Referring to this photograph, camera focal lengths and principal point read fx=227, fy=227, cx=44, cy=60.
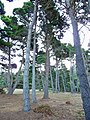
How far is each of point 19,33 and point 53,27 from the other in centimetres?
385

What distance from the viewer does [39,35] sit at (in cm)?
2248

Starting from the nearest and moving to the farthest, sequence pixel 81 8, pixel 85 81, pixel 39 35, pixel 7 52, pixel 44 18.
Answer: pixel 85 81 → pixel 81 8 → pixel 44 18 → pixel 39 35 → pixel 7 52

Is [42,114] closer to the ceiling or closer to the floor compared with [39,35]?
closer to the floor

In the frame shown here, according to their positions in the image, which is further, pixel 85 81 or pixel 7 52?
pixel 7 52

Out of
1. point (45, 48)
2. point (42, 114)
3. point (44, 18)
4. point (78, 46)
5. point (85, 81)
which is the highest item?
point (44, 18)

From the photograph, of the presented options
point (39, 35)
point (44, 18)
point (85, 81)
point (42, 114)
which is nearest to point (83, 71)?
point (85, 81)

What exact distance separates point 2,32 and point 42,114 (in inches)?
685

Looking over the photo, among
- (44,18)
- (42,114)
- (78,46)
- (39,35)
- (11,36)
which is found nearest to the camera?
(78,46)

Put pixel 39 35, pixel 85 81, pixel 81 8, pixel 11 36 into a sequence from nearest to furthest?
pixel 85 81, pixel 81 8, pixel 39 35, pixel 11 36

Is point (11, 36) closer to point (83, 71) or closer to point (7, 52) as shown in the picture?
point (7, 52)

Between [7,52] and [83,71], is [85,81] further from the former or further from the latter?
[7,52]

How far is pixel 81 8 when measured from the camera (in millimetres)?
13305

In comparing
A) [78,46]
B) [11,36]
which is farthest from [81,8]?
[11,36]

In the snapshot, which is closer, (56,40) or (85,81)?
(85,81)
